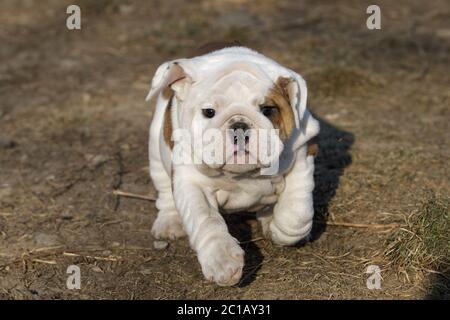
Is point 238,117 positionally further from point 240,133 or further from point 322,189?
point 322,189

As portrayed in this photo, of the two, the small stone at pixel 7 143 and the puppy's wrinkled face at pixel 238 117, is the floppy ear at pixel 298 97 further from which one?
the small stone at pixel 7 143

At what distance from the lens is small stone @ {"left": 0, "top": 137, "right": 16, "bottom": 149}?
6.57m

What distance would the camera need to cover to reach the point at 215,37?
869 centimetres

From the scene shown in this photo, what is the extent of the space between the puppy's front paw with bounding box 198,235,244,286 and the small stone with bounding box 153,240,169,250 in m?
0.83

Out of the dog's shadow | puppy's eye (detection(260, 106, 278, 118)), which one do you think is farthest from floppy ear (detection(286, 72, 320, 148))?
the dog's shadow

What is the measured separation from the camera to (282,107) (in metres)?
4.19

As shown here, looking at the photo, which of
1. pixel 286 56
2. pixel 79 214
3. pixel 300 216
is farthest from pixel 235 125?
pixel 286 56

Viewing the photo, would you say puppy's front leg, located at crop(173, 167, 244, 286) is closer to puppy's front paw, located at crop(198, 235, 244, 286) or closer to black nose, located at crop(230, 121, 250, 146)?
puppy's front paw, located at crop(198, 235, 244, 286)

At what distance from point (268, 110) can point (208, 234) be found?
670 millimetres

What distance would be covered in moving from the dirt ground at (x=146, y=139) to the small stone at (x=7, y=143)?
0.6 inches

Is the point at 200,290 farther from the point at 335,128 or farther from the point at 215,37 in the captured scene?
the point at 215,37

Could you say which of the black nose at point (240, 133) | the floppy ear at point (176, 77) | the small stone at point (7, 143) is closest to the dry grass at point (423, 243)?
the black nose at point (240, 133)

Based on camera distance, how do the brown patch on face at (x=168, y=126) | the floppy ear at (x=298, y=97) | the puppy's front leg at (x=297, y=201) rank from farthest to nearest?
the brown patch on face at (x=168, y=126), the puppy's front leg at (x=297, y=201), the floppy ear at (x=298, y=97)

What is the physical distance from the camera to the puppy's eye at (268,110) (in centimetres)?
413
